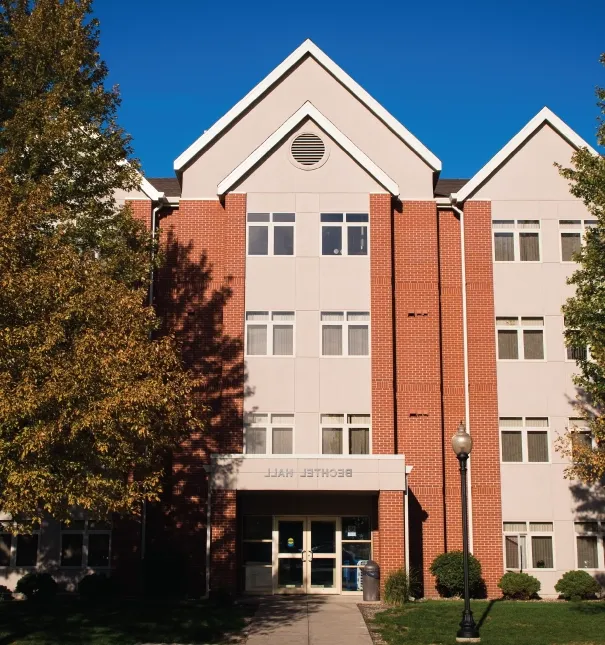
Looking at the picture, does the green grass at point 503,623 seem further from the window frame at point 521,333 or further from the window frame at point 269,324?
the window frame at point 269,324

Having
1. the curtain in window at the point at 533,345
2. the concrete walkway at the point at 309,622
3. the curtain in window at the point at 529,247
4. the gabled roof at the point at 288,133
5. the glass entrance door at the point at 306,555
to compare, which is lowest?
the concrete walkway at the point at 309,622

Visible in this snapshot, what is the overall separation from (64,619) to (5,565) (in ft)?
21.7

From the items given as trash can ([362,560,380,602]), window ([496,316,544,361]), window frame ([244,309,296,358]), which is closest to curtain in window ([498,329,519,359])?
window ([496,316,544,361])

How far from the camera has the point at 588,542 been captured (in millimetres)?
26406

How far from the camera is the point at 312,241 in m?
27.9

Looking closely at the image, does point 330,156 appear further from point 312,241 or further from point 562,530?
point 562,530

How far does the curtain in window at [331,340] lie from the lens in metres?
27.2

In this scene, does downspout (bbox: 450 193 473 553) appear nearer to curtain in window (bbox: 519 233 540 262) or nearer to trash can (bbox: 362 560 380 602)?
curtain in window (bbox: 519 233 540 262)

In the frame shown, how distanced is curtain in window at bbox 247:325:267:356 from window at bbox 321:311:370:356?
1.81 m

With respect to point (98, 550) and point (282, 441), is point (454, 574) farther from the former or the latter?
point (98, 550)

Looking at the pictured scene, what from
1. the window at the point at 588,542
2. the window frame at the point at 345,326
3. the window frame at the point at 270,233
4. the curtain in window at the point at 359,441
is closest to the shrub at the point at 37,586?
the curtain in window at the point at 359,441

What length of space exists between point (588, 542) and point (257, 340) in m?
11.8

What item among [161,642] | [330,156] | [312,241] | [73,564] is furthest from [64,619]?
[330,156]

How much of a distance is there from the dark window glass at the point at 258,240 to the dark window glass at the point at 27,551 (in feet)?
36.2
